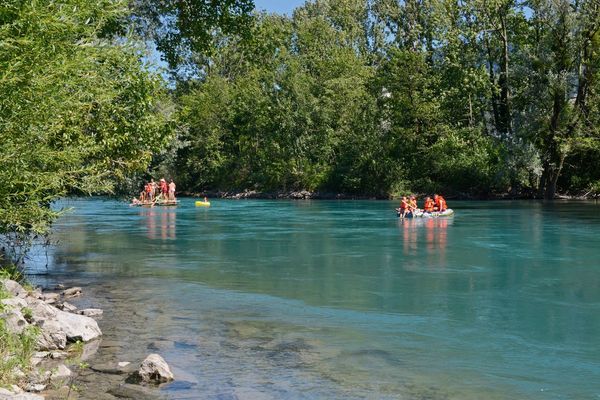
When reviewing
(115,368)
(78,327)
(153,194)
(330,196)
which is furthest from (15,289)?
→ (330,196)

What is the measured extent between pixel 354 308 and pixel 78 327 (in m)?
5.37

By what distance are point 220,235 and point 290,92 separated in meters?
39.4

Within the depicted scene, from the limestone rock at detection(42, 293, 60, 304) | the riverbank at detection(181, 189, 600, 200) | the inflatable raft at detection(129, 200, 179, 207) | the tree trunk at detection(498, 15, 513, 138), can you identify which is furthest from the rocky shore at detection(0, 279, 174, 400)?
the riverbank at detection(181, 189, 600, 200)

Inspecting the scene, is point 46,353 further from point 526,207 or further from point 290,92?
point 290,92

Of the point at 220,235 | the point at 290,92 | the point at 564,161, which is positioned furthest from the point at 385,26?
the point at 220,235

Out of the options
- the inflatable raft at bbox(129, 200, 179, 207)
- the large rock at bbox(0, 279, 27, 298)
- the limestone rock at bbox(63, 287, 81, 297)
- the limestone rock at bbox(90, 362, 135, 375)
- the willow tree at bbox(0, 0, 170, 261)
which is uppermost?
the willow tree at bbox(0, 0, 170, 261)

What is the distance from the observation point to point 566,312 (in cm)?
1332

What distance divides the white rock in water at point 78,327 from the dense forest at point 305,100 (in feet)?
4.65

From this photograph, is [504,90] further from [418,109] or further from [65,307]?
[65,307]

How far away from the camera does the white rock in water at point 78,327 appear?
10.2 metres

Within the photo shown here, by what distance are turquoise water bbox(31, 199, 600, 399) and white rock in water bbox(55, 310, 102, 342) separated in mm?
270

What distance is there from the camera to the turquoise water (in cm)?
923

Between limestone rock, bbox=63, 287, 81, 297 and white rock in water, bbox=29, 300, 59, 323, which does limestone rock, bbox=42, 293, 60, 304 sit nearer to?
limestone rock, bbox=63, 287, 81, 297

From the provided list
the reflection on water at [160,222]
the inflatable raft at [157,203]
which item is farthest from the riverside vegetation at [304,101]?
the inflatable raft at [157,203]
